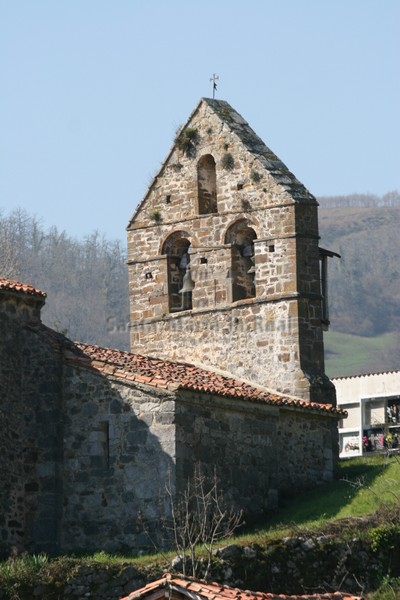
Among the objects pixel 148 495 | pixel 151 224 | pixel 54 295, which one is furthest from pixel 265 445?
pixel 54 295

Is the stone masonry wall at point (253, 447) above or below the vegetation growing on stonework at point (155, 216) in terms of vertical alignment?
below

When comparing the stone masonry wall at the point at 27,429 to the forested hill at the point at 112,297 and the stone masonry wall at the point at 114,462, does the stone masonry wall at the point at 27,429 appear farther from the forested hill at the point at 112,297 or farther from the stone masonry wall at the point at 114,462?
the forested hill at the point at 112,297

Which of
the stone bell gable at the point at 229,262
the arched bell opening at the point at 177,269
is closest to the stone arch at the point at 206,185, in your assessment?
the stone bell gable at the point at 229,262

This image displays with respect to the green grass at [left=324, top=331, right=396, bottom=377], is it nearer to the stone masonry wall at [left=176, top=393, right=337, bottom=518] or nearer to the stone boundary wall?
the stone masonry wall at [left=176, top=393, right=337, bottom=518]

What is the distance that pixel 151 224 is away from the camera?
159 ft

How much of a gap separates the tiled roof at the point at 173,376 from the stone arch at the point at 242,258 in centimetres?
260

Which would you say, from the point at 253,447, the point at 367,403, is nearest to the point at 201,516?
the point at 253,447

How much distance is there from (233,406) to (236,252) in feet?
23.0

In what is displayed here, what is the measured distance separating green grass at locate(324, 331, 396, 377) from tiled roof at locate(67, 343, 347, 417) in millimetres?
87861

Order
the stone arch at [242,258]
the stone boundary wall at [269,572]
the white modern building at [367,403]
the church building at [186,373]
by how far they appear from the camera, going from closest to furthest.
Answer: the stone boundary wall at [269,572], the church building at [186,373], the stone arch at [242,258], the white modern building at [367,403]

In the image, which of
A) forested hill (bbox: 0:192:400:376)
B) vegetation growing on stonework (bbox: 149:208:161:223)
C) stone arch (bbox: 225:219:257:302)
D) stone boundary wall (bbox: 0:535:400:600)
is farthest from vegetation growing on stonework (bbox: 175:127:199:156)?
forested hill (bbox: 0:192:400:376)

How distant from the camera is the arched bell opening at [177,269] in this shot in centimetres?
4800

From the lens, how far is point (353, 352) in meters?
148

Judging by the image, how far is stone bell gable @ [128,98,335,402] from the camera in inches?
1807
